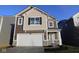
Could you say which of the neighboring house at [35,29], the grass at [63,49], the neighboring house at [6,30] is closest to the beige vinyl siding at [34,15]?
the neighboring house at [35,29]

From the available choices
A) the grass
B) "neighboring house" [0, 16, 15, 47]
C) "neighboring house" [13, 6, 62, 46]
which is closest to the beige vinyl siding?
"neighboring house" [13, 6, 62, 46]

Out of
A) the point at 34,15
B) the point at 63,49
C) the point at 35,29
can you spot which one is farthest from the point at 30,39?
the point at 63,49

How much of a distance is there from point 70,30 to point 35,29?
0.39m

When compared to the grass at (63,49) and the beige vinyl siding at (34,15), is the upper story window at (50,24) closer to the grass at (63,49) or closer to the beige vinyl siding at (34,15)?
the beige vinyl siding at (34,15)

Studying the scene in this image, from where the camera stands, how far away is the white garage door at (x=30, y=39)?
2.41 metres

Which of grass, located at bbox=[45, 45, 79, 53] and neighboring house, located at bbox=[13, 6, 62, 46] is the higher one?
neighboring house, located at bbox=[13, 6, 62, 46]

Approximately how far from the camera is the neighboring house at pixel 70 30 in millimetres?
2418

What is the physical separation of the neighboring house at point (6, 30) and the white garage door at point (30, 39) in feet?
0.33

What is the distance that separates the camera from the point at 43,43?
2.40 metres

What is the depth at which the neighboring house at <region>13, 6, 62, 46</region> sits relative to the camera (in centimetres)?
241

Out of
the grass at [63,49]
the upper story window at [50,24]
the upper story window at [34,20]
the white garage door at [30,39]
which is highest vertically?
the upper story window at [34,20]

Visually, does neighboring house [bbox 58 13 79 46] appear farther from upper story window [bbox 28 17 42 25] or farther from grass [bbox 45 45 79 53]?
upper story window [bbox 28 17 42 25]

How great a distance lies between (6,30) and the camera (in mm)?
2434

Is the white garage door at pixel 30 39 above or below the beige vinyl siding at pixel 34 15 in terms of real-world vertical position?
below
